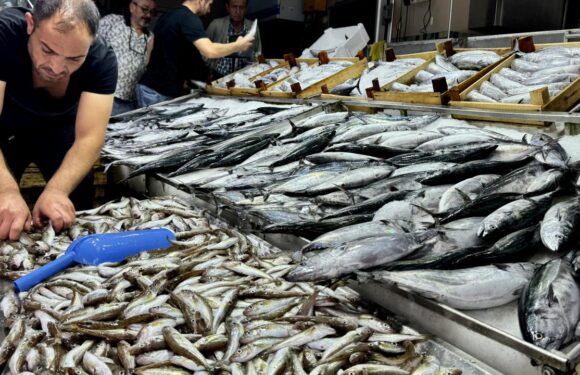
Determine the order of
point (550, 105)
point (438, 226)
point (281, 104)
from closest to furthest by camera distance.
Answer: point (438, 226)
point (550, 105)
point (281, 104)

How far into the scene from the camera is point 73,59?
2514 mm

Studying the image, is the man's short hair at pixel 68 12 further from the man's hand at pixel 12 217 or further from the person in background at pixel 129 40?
the person in background at pixel 129 40

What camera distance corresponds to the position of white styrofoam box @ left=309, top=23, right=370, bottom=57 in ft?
21.9

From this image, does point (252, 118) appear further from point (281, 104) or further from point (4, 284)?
point (4, 284)

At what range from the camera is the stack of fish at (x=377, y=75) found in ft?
14.8

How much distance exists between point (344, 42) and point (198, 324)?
5.85 meters

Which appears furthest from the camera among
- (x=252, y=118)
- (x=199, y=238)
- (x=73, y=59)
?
(x=252, y=118)

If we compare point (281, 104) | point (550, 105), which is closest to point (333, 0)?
point (281, 104)

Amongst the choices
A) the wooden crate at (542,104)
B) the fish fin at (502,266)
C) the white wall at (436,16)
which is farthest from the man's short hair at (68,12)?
the white wall at (436,16)

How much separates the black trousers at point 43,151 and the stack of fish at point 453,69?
2638mm

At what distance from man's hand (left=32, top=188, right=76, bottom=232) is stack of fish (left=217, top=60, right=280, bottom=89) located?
3.83 m

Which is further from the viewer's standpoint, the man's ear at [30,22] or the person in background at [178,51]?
the person in background at [178,51]

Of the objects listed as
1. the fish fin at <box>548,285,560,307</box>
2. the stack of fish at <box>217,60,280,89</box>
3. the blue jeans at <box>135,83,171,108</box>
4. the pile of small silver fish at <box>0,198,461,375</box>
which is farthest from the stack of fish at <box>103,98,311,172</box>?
the fish fin at <box>548,285,560,307</box>

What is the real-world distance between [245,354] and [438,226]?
93 cm
